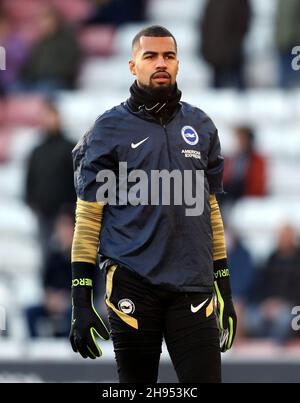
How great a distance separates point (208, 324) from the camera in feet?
18.0

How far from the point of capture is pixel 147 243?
5.49 m

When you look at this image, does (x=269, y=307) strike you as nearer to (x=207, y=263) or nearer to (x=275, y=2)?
(x=275, y=2)

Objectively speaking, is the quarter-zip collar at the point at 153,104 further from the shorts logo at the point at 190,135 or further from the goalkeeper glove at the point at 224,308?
the goalkeeper glove at the point at 224,308

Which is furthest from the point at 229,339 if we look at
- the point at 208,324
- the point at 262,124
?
the point at 262,124

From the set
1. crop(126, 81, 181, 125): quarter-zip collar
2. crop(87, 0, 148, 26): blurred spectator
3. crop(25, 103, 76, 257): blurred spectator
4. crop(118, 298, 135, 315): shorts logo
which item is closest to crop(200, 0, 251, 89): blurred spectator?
crop(87, 0, 148, 26): blurred spectator

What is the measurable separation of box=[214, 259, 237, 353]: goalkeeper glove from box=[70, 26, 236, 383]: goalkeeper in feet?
0.07

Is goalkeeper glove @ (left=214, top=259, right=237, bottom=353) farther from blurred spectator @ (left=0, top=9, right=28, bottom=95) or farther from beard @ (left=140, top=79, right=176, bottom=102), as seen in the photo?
blurred spectator @ (left=0, top=9, right=28, bottom=95)

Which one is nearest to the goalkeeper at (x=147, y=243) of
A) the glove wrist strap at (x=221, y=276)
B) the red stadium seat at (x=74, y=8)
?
the glove wrist strap at (x=221, y=276)

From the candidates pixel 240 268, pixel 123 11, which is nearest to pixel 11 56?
pixel 123 11

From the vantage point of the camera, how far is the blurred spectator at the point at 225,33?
1288 cm

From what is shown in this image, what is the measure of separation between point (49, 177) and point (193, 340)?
632 cm

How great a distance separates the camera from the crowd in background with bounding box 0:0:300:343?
10.6 m

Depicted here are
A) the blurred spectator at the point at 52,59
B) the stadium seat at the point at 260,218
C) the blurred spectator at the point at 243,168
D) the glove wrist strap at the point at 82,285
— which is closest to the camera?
the glove wrist strap at the point at 82,285
